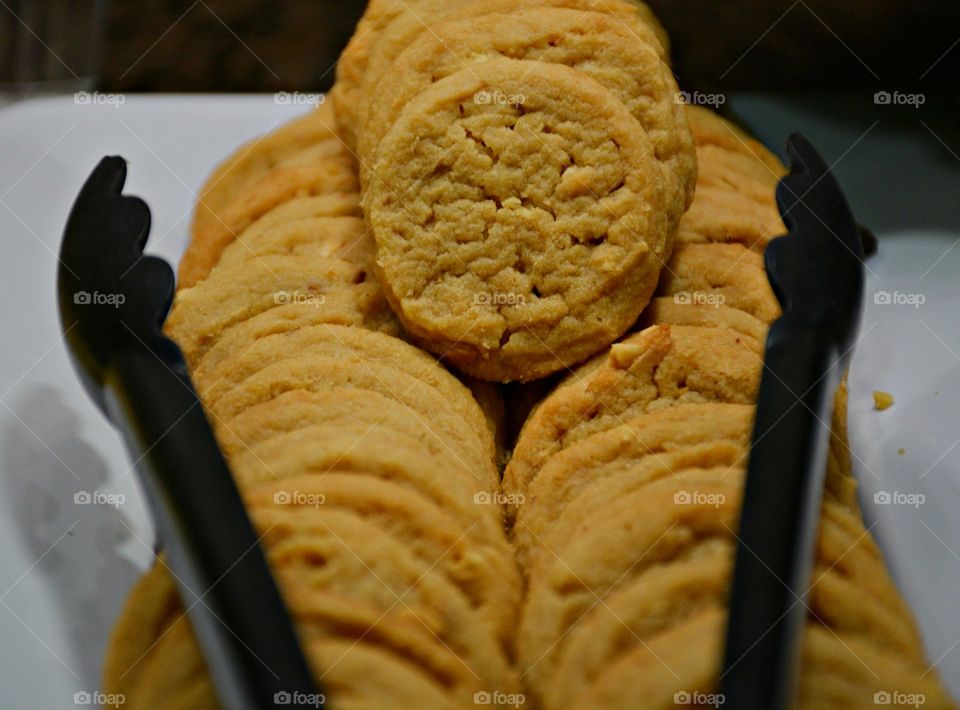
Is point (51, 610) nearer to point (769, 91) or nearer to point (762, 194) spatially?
point (762, 194)

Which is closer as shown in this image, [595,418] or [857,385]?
[595,418]

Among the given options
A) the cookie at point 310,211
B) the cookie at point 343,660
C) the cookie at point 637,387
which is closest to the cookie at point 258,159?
the cookie at point 310,211

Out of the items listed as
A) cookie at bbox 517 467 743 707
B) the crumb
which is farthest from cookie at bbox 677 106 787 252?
cookie at bbox 517 467 743 707

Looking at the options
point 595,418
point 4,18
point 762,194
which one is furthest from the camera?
point 4,18

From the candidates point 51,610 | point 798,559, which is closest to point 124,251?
point 51,610

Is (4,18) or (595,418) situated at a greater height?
(4,18)

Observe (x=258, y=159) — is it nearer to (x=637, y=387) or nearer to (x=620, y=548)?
(x=637, y=387)

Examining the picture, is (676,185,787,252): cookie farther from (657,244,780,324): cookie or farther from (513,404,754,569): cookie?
(513,404,754,569): cookie
